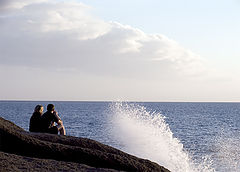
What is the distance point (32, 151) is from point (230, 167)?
19.1 m

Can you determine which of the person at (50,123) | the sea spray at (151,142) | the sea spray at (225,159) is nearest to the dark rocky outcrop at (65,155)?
the person at (50,123)

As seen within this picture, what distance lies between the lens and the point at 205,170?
69.1 feet

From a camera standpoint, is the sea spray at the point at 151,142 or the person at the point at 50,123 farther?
the sea spray at the point at 151,142

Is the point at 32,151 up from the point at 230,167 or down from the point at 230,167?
up

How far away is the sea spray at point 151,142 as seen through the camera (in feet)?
72.6

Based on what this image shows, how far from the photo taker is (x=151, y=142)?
93.1ft

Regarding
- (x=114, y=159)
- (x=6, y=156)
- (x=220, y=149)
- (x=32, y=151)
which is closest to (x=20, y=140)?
(x=32, y=151)

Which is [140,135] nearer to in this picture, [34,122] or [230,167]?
[230,167]

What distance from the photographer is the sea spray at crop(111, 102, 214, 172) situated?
22125 mm

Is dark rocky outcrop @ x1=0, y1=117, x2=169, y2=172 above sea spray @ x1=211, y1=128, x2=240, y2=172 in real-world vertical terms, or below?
above

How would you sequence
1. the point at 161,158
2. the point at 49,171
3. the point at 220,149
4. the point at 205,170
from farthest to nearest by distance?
the point at 220,149 → the point at 161,158 → the point at 205,170 → the point at 49,171

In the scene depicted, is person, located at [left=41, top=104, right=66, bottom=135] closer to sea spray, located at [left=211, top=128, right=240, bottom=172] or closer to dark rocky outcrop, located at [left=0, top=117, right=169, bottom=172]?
dark rocky outcrop, located at [left=0, top=117, right=169, bottom=172]

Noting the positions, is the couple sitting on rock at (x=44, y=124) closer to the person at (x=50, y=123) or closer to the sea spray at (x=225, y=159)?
the person at (x=50, y=123)

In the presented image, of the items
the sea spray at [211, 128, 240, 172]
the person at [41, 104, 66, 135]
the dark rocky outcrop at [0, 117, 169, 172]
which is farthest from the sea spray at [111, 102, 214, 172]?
the dark rocky outcrop at [0, 117, 169, 172]
